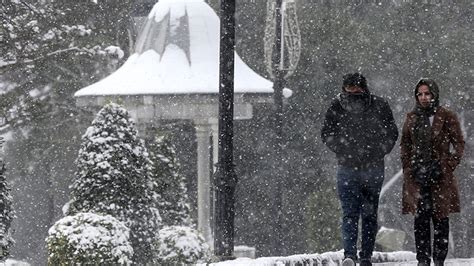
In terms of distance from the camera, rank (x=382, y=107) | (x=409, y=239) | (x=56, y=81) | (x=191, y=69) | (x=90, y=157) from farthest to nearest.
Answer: (x=409, y=239)
(x=56, y=81)
(x=191, y=69)
(x=90, y=157)
(x=382, y=107)

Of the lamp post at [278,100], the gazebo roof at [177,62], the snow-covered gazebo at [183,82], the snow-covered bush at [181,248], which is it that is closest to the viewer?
the snow-covered bush at [181,248]

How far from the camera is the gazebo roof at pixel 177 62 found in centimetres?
1925

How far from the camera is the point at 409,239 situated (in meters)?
34.2

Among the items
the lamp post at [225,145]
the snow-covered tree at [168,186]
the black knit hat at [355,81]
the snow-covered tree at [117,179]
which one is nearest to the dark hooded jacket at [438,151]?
the black knit hat at [355,81]

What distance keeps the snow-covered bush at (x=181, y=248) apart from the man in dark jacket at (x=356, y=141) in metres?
4.53

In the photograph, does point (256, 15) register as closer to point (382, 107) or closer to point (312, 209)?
point (312, 209)

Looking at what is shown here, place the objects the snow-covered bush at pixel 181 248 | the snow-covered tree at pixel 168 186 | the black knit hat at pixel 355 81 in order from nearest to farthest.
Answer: the black knit hat at pixel 355 81, the snow-covered bush at pixel 181 248, the snow-covered tree at pixel 168 186

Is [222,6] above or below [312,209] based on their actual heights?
above

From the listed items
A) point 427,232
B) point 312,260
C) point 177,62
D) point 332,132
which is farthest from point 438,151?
point 177,62

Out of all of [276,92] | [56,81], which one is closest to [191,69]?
[276,92]

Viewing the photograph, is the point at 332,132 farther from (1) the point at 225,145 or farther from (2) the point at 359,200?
(1) the point at 225,145

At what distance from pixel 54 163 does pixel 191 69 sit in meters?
13.3

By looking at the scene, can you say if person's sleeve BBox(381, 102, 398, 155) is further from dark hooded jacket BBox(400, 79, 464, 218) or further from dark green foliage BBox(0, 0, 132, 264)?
dark green foliage BBox(0, 0, 132, 264)

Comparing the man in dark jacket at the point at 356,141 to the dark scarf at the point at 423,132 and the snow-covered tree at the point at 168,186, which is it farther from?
the snow-covered tree at the point at 168,186
